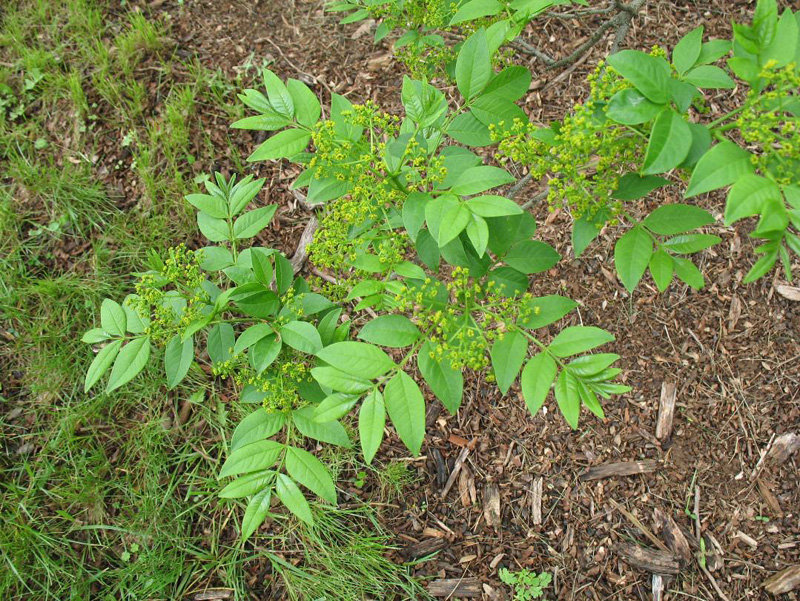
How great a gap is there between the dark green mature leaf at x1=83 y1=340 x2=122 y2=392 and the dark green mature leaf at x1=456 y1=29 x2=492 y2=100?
1.26 meters

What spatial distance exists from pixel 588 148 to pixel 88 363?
2.92 meters

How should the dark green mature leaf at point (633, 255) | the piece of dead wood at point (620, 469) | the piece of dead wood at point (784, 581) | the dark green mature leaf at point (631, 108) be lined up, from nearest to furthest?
the dark green mature leaf at point (631, 108)
the dark green mature leaf at point (633, 255)
the piece of dead wood at point (784, 581)
the piece of dead wood at point (620, 469)

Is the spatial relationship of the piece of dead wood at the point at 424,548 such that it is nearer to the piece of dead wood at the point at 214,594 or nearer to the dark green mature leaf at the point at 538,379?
the piece of dead wood at the point at 214,594

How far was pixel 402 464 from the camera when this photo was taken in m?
2.94

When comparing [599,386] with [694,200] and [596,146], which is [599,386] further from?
[694,200]

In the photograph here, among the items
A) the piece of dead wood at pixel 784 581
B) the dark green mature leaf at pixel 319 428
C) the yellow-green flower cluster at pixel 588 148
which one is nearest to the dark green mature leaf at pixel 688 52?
the yellow-green flower cluster at pixel 588 148

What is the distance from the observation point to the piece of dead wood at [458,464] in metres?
2.94

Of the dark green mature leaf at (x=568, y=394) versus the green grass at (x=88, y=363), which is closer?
the dark green mature leaf at (x=568, y=394)

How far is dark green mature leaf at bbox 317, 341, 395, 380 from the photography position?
144 cm

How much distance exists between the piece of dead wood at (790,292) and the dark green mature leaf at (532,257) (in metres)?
1.95

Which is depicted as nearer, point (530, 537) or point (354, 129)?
point (354, 129)

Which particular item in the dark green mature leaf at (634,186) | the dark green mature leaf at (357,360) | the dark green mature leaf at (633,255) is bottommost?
the dark green mature leaf at (357,360)

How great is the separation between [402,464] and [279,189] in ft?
5.84

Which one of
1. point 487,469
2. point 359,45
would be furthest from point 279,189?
point 487,469
